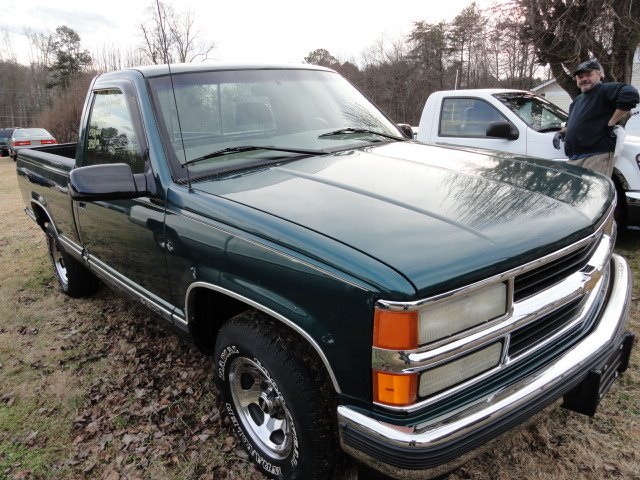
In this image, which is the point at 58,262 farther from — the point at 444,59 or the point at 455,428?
the point at 444,59

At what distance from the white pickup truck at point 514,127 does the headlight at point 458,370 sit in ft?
13.2

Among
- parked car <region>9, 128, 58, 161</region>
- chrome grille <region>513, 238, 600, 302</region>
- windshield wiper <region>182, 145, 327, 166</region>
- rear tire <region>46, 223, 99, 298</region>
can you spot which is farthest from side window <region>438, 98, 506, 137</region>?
parked car <region>9, 128, 58, 161</region>

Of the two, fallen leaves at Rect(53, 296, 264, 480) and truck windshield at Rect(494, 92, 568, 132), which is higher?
truck windshield at Rect(494, 92, 568, 132)

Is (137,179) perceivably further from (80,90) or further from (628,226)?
(80,90)

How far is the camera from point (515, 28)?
42.4ft

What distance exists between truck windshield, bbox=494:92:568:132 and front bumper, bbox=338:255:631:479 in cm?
473

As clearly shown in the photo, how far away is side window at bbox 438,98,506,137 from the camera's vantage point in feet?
20.4

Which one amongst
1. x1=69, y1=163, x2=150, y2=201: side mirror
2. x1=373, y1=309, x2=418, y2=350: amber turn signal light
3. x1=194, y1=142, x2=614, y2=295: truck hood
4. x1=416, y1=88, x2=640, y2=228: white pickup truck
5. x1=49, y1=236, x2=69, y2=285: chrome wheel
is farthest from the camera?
x1=416, y1=88, x2=640, y2=228: white pickup truck

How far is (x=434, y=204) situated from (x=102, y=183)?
152 centimetres

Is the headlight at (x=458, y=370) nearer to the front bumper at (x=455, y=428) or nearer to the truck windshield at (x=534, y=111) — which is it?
the front bumper at (x=455, y=428)

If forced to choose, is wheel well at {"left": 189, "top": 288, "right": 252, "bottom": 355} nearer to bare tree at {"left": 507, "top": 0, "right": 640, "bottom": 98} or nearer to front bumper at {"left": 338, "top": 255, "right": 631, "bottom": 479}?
front bumper at {"left": 338, "top": 255, "right": 631, "bottom": 479}

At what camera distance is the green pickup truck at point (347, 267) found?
1.54 metres

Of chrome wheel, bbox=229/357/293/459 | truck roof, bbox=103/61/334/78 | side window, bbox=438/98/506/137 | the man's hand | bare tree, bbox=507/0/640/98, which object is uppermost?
bare tree, bbox=507/0/640/98

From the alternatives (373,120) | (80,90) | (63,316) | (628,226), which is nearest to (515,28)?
(628,226)
